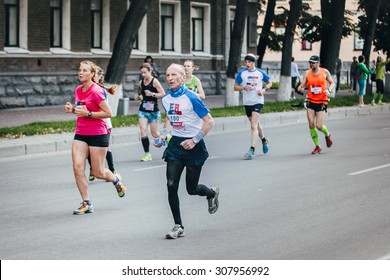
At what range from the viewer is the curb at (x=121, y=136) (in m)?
19.3

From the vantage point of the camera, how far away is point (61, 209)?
1218 centimetres

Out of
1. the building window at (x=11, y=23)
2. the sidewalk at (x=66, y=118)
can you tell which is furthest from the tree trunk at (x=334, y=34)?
the building window at (x=11, y=23)

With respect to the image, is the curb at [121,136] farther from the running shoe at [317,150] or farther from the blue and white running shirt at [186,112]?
the blue and white running shirt at [186,112]

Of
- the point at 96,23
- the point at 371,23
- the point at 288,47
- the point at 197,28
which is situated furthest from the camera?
the point at 197,28

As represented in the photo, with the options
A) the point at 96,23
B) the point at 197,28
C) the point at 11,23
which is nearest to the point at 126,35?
the point at 11,23

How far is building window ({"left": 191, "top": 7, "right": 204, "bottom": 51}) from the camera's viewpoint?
42.0m

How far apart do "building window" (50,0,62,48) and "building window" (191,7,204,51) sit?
898 cm

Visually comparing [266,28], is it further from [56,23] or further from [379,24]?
[56,23]

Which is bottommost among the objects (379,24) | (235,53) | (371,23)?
(235,53)

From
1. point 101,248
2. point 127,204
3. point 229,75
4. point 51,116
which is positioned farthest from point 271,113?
point 101,248

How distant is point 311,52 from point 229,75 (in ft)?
153

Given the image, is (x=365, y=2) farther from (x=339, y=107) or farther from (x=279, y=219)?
(x=279, y=219)

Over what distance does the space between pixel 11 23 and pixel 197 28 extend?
11960mm

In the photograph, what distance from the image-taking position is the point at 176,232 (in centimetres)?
1008
